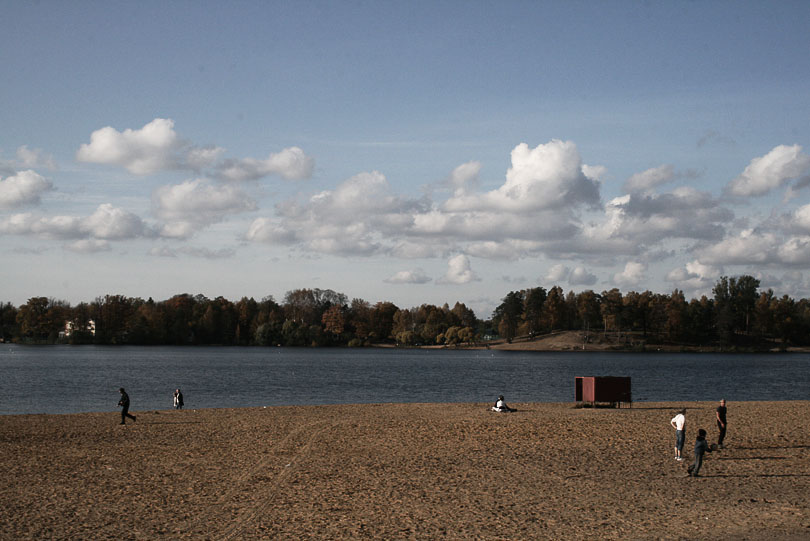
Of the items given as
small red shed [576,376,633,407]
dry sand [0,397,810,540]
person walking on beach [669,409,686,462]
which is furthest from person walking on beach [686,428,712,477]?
small red shed [576,376,633,407]

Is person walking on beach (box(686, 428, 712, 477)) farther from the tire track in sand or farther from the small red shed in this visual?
the small red shed

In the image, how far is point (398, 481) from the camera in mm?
19406

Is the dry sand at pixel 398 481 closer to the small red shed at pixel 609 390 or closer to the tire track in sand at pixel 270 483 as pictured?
the tire track in sand at pixel 270 483

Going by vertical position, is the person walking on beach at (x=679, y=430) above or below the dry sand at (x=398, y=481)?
above

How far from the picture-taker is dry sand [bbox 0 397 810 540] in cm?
1486

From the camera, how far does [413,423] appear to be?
3219cm

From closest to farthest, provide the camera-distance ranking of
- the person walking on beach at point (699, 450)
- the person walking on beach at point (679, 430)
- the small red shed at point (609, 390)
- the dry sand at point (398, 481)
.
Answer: the dry sand at point (398, 481) → the person walking on beach at point (699, 450) → the person walking on beach at point (679, 430) → the small red shed at point (609, 390)

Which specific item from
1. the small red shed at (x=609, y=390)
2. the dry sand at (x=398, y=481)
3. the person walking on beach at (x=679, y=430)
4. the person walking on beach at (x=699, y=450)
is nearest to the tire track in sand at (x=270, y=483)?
the dry sand at (x=398, y=481)

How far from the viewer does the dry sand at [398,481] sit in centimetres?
1486

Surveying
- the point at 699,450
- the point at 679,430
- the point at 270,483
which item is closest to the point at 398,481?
the point at 270,483

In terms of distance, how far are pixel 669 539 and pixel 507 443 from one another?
1196cm

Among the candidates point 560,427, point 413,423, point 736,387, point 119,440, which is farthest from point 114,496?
point 736,387

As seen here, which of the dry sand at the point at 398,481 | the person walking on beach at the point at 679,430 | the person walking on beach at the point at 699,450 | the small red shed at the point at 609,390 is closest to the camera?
the dry sand at the point at 398,481

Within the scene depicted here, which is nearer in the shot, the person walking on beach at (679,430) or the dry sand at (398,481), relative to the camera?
the dry sand at (398,481)
